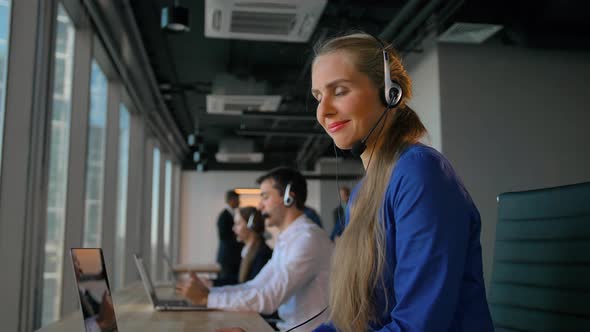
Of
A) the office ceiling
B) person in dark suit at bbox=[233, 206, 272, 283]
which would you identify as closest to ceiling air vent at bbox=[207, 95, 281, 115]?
the office ceiling

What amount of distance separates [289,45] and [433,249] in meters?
5.24

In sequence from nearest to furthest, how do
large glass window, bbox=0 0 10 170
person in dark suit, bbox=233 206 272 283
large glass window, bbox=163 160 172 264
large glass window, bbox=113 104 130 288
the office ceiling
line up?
large glass window, bbox=0 0 10 170 < person in dark suit, bbox=233 206 272 283 < the office ceiling < large glass window, bbox=113 104 130 288 < large glass window, bbox=163 160 172 264

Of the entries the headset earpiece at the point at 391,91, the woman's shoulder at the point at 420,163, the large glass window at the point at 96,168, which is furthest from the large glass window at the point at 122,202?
the woman's shoulder at the point at 420,163

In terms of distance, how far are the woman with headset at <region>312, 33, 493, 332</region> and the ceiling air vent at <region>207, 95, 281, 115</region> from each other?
4.63m

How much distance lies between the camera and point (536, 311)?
1318 millimetres

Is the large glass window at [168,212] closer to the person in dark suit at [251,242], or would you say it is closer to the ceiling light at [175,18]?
the person in dark suit at [251,242]

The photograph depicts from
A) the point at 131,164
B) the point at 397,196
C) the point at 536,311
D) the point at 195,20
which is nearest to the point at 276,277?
the point at 536,311

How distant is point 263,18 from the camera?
12.0ft

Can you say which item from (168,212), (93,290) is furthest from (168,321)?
(168,212)

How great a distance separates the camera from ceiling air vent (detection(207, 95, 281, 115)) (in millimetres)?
5859

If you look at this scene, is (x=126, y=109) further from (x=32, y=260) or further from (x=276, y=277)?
(x=276, y=277)

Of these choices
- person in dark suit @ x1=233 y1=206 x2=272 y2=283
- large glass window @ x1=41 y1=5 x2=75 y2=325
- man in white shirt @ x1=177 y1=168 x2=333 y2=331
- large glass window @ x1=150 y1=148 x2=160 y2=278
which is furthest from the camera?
large glass window @ x1=150 y1=148 x2=160 y2=278

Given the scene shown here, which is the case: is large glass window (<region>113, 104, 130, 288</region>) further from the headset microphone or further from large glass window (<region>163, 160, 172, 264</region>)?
the headset microphone

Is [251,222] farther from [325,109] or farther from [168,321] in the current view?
[325,109]
